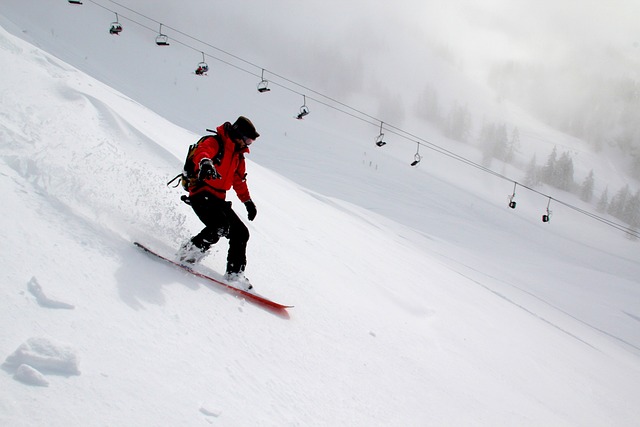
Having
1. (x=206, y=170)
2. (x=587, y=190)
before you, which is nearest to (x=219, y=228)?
(x=206, y=170)

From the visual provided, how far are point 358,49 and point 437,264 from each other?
90672mm

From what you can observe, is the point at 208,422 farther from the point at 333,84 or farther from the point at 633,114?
the point at 633,114

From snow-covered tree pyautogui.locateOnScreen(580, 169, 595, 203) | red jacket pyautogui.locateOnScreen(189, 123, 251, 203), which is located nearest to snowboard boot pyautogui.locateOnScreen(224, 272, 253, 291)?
Result: red jacket pyautogui.locateOnScreen(189, 123, 251, 203)

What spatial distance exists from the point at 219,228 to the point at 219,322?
3.67 feet

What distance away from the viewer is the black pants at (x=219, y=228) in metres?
4.21

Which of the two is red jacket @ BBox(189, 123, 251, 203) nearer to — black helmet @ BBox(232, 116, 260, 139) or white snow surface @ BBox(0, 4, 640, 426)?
black helmet @ BBox(232, 116, 260, 139)

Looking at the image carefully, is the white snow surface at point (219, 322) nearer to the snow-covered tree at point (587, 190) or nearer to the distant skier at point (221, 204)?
the distant skier at point (221, 204)

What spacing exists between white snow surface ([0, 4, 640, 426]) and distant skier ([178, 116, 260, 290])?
32 cm

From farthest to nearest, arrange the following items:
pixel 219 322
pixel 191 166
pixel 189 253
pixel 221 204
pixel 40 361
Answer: pixel 221 204
pixel 189 253
pixel 191 166
pixel 219 322
pixel 40 361

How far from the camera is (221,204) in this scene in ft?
14.3

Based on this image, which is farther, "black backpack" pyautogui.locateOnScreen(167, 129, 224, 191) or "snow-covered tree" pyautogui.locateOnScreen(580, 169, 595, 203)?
"snow-covered tree" pyautogui.locateOnScreen(580, 169, 595, 203)

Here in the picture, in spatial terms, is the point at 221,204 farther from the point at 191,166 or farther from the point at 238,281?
the point at 238,281

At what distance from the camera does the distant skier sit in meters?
4.20

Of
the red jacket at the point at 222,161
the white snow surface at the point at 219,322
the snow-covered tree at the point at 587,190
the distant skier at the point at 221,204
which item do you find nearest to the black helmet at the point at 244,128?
the distant skier at the point at 221,204
